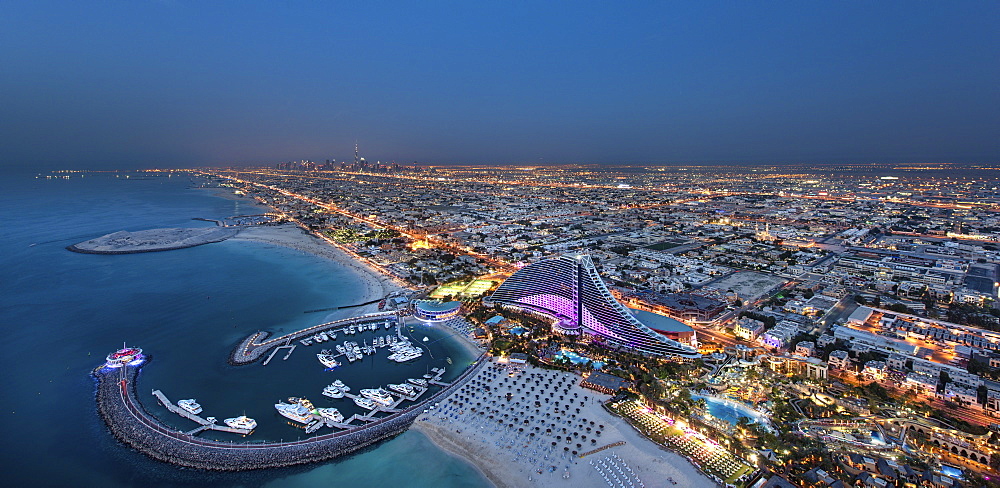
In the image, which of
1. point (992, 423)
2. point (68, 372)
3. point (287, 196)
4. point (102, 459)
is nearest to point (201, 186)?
point (287, 196)

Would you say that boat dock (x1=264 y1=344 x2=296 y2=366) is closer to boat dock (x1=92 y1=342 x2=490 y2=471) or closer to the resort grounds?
boat dock (x1=92 y1=342 x2=490 y2=471)

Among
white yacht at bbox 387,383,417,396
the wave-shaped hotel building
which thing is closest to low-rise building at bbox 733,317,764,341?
the wave-shaped hotel building

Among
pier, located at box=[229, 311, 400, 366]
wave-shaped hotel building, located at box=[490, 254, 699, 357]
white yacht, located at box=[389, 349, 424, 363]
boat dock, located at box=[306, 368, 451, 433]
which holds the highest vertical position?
wave-shaped hotel building, located at box=[490, 254, 699, 357]

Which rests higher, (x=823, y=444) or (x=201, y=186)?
(x=201, y=186)

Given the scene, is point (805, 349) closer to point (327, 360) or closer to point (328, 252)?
point (327, 360)

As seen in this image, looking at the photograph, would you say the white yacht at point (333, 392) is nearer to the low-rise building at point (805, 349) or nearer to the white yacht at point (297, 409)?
the white yacht at point (297, 409)

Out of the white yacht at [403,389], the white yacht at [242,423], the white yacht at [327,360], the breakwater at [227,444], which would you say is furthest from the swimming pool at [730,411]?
the white yacht at [242,423]

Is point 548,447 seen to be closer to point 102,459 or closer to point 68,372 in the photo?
point 102,459

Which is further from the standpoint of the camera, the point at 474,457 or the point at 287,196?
the point at 287,196

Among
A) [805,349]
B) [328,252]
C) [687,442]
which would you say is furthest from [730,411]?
[328,252]
